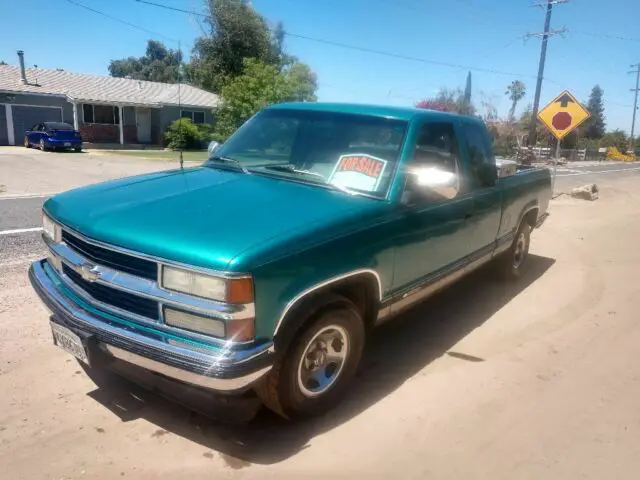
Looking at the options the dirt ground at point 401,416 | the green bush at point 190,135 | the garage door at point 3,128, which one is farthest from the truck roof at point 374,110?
the garage door at point 3,128

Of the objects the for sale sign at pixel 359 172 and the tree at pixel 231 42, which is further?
the tree at pixel 231 42

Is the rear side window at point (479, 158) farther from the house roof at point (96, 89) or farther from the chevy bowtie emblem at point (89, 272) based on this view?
the house roof at point (96, 89)

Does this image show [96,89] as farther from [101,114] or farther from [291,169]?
[291,169]

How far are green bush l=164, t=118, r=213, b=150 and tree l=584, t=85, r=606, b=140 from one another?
57.9 metres

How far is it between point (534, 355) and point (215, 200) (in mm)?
2948

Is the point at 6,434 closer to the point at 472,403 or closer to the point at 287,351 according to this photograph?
the point at 287,351

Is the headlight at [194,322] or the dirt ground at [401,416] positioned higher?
the headlight at [194,322]

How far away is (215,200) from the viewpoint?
2990mm

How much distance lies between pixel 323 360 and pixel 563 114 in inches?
488

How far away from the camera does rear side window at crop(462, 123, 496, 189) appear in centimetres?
450

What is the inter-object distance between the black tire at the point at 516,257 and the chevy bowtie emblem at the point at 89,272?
15.1 ft

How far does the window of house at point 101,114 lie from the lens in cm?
3019

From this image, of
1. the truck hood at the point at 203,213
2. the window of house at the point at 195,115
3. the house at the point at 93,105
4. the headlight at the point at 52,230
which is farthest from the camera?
the window of house at the point at 195,115

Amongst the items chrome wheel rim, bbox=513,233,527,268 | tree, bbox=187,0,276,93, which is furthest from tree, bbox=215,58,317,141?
chrome wheel rim, bbox=513,233,527,268
